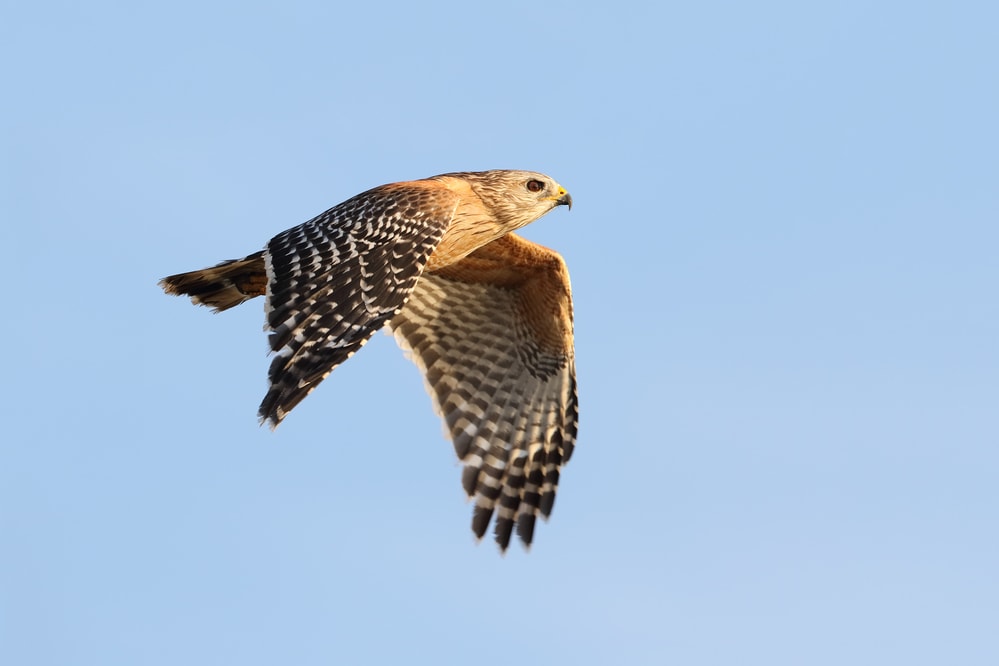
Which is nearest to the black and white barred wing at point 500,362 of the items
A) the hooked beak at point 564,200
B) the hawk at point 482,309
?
Result: the hawk at point 482,309

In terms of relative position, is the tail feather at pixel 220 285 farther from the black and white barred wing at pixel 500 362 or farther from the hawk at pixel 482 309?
the black and white barred wing at pixel 500 362

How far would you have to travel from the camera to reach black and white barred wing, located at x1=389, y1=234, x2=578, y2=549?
16.3m

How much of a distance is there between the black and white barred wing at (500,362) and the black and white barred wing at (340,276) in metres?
2.07

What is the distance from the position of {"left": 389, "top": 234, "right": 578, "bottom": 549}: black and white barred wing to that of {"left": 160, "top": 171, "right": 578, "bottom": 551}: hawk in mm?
11

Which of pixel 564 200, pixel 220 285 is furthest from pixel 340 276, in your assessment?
pixel 564 200

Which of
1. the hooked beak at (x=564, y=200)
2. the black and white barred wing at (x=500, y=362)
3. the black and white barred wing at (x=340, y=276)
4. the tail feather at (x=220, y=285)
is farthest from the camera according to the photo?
the black and white barred wing at (x=500, y=362)

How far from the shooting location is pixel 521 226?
15789 millimetres

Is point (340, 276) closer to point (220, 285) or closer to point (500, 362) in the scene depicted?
point (220, 285)

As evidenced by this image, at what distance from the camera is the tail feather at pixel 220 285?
14.9 meters

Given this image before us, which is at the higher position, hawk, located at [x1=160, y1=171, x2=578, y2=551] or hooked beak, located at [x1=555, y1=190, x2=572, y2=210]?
Result: hooked beak, located at [x1=555, y1=190, x2=572, y2=210]

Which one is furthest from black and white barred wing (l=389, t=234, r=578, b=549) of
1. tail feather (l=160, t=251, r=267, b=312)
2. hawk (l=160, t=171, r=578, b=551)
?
tail feather (l=160, t=251, r=267, b=312)

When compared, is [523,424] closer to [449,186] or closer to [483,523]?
[483,523]

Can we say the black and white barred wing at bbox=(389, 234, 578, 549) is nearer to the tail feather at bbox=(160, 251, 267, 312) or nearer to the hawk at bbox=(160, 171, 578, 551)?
the hawk at bbox=(160, 171, 578, 551)

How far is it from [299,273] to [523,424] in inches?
169
